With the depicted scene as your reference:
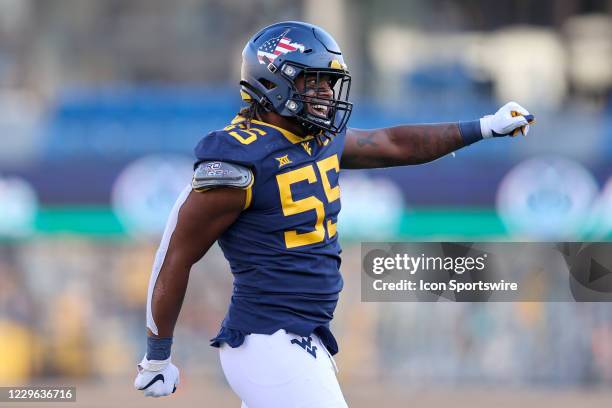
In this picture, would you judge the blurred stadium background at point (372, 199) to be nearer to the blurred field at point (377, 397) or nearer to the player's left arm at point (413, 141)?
the blurred field at point (377, 397)

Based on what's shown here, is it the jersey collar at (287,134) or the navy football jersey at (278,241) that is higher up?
the jersey collar at (287,134)

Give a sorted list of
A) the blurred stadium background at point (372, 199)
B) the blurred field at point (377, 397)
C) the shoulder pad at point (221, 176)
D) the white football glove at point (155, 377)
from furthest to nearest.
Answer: the blurred stadium background at point (372, 199)
the blurred field at point (377, 397)
the white football glove at point (155, 377)
the shoulder pad at point (221, 176)

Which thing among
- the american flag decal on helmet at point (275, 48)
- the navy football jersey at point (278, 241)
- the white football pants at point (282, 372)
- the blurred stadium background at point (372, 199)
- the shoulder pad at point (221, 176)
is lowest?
the blurred stadium background at point (372, 199)

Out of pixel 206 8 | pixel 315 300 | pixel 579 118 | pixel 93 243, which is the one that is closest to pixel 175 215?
pixel 315 300

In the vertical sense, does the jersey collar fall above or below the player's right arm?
above

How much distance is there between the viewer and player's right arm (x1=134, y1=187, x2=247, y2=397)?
4.01 meters

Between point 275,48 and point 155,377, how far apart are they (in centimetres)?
126

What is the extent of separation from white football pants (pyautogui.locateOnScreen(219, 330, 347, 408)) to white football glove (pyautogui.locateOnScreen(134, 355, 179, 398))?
0.76 feet

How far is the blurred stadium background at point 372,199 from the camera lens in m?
12.3

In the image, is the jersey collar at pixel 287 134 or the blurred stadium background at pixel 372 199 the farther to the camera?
the blurred stadium background at pixel 372 199

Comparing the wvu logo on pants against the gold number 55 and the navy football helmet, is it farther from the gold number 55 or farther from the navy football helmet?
the navy football helmet

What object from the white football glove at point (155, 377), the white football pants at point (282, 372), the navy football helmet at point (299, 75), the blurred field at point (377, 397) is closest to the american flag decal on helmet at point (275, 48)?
the navy football helmet at point (299, 75)

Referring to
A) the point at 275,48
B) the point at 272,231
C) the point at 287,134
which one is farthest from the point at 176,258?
the point at 275,48

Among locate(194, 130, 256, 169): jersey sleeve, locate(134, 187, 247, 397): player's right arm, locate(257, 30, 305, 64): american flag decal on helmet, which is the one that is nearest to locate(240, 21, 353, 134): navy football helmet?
locate(257, 30, 305, 64): american flag decal on helmet
